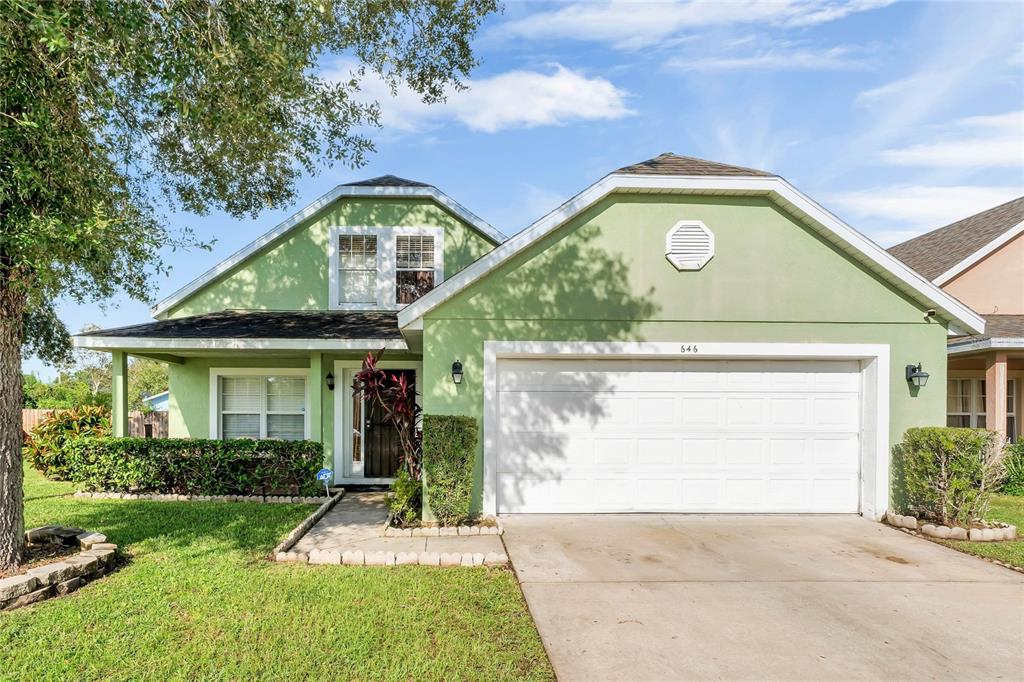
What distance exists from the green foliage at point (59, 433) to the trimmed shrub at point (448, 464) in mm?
8635

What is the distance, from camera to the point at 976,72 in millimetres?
8508

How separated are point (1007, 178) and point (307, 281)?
558 inches

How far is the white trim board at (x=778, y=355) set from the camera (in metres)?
7.80

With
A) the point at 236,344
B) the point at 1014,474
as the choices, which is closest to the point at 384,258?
the point at 236,344

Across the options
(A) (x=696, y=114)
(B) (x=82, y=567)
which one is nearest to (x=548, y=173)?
(A) (x=696, y=114)

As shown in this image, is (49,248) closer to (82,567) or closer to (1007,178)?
(82,567)

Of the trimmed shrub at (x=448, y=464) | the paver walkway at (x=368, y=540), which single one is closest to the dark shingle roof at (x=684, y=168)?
the trimmed shrub at (x=448, y=464)

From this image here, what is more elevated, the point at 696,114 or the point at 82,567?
the point at 696,114

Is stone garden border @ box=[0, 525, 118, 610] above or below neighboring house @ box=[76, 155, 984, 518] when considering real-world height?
below

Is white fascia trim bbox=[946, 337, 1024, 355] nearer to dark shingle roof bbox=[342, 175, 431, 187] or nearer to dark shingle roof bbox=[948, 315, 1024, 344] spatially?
dark shingle roof bbox=[948, 315, 1024, 344]

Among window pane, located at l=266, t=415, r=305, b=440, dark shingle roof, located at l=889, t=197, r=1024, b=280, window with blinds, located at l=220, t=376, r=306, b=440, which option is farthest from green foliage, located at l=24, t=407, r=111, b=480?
dark shingle roof, located at l=889, t=197, r=1024, b=280

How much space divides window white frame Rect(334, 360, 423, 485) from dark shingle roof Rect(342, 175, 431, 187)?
12.9 ft

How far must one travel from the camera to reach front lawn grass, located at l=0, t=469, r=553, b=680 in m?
3.89

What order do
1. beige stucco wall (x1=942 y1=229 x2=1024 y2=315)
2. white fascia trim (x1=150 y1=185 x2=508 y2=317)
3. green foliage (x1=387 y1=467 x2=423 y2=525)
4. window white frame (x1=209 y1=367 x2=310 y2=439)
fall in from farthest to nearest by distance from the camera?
beige stucco wall (x1=942 y1=229 x2=1024 y2=315), white fascia trim (x1=150 y1=185 x2=508 y2=317), window white frame (x1=209 y1=367 x2=310 y2=439), green foliage (x1=387 y1=467 x2=423 y2=525)
